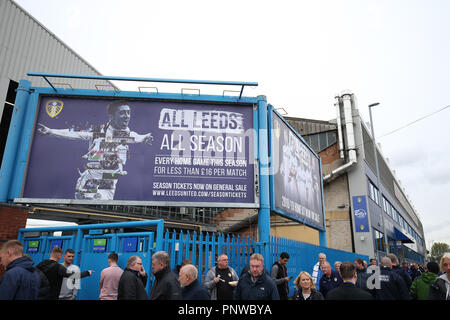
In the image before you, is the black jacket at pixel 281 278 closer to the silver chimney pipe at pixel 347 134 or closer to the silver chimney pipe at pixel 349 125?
the silver chimney pipe at pixel 347 134

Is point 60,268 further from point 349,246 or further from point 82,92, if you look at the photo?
point 349,246

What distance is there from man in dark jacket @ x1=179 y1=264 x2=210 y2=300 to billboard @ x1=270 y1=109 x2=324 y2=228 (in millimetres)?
6356

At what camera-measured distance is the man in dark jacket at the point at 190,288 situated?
420cm

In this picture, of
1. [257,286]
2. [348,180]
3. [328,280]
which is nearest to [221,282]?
[257,286]

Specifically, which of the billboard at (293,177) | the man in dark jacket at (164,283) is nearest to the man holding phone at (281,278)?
the billboard at (293,177)

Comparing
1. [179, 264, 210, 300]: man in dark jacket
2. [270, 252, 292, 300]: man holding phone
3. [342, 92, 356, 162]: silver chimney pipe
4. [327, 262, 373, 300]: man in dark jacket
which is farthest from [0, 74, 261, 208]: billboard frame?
[342, 92, 356, 162]: silver chimney pipe

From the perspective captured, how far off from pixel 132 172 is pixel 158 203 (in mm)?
1309

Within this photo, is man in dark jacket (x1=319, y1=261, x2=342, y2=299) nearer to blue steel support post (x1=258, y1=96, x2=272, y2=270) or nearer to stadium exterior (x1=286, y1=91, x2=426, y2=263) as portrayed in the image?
blue steel support post (x1=258, y1=96, x2=272, y2=270)

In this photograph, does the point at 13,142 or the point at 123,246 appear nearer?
the point at 123,246

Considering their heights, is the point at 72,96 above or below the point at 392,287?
above

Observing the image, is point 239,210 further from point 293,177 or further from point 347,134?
point 347,134

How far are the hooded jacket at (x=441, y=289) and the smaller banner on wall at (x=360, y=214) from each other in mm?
19498

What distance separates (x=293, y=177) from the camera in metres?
12.6

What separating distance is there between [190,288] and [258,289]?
3.55 feet
